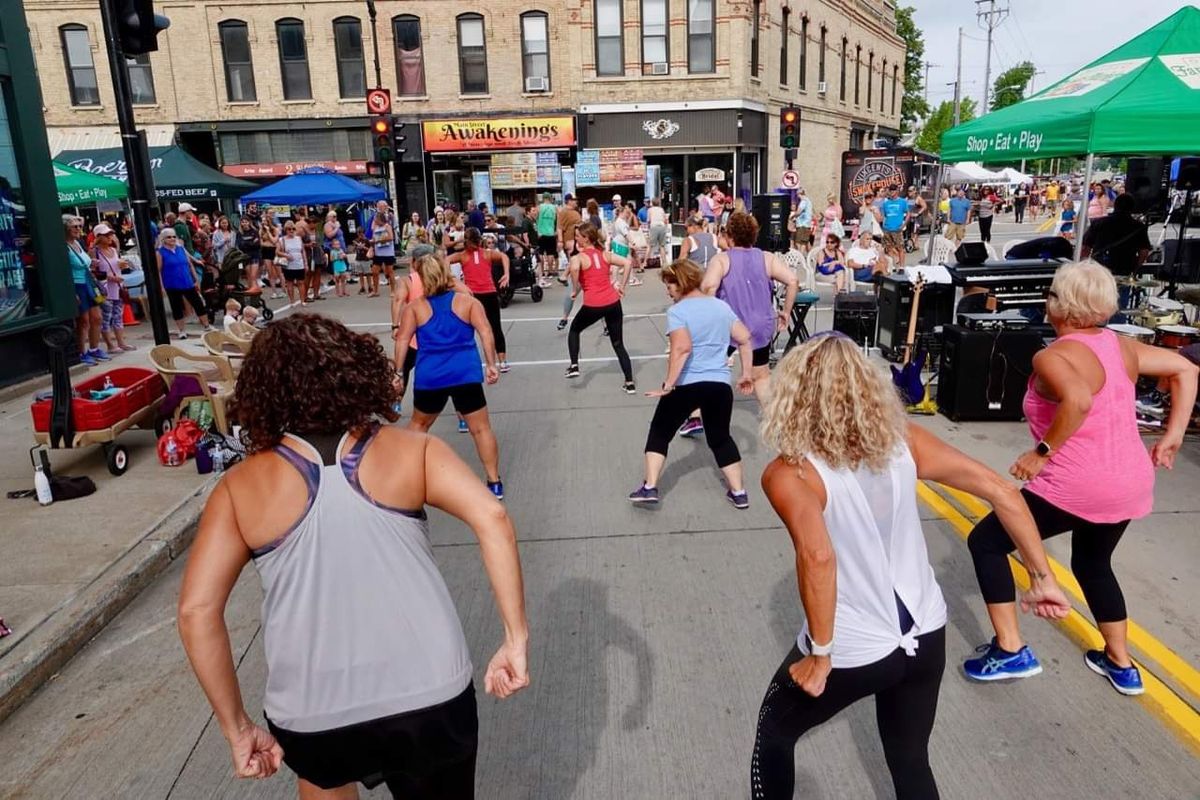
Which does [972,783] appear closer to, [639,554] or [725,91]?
[639,554]

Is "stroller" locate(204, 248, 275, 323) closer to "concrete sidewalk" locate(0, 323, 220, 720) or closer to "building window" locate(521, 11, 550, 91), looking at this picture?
"concrete sidewalk" locate(0, 323, 220, 720)

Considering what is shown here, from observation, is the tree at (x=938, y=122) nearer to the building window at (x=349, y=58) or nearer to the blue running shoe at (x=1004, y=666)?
the building window at (x=349, y=58)

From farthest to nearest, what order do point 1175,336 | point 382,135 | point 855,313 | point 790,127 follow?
point 790,127 → point 382,135 → point 855,313 → point 1175,336

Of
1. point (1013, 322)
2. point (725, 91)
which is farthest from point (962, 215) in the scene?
point (1013, 322)

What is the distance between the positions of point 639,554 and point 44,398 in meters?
4.74

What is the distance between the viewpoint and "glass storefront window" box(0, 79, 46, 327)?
954cm

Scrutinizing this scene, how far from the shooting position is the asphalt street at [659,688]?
3.15 meters

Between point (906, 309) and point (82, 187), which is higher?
point (82, 187)

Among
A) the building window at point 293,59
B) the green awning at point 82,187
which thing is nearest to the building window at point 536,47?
the building window at point 293,59

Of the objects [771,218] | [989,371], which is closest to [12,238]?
[989,371]

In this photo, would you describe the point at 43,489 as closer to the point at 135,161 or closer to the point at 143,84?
the point at 135,161

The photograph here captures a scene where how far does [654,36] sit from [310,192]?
13.8 m

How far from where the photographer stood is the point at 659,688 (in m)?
Result: 3.70

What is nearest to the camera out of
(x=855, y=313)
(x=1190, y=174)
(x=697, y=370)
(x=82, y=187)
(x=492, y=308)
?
(x=697, y=370)
